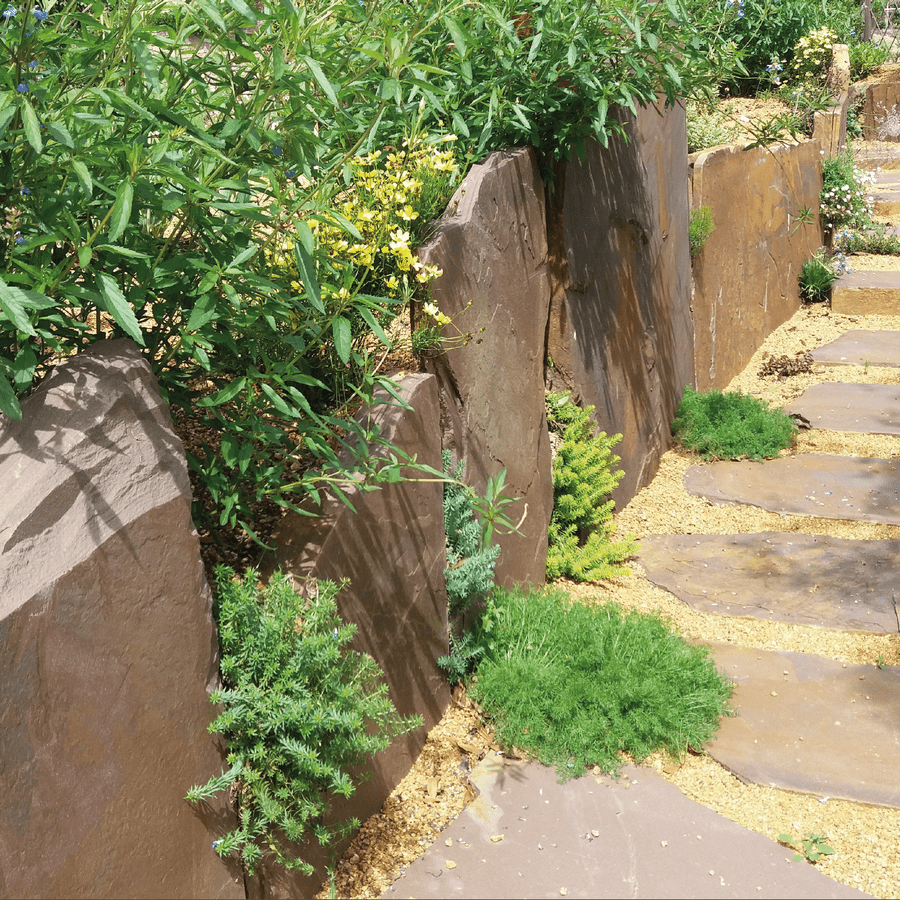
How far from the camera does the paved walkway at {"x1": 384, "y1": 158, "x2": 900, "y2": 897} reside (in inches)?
107

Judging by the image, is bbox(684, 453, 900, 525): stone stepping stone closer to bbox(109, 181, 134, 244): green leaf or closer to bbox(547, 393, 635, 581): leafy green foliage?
bbox(547, 393, 635, 581): leafy green foliage

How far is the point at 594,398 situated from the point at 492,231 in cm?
149

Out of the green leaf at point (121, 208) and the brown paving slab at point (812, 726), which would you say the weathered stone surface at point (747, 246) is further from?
the green leaf at point (121, 208)

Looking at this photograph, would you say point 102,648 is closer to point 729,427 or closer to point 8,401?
point 8,401

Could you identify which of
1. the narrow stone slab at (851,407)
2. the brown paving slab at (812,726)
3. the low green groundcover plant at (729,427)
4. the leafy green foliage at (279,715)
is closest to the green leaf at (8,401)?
the leafy green foliage at (279,715)

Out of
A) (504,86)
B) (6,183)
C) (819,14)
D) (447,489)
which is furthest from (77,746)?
(819,14)

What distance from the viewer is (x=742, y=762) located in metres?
3.26

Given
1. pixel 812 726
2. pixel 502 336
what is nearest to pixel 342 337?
pixel 502 336

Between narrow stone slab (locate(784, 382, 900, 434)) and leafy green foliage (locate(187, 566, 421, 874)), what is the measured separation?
16.0 ft

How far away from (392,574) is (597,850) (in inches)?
42.3

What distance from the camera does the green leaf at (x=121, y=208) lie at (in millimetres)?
1866

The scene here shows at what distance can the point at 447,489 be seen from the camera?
357 centimetres

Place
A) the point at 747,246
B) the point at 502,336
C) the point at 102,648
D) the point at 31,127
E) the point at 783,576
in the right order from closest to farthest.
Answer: the point at 31,127 → the point at 102,648 → the point at 502,336 → the point at 783,576 → the point at 747,246

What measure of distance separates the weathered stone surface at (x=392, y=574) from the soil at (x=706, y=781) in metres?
0.08
